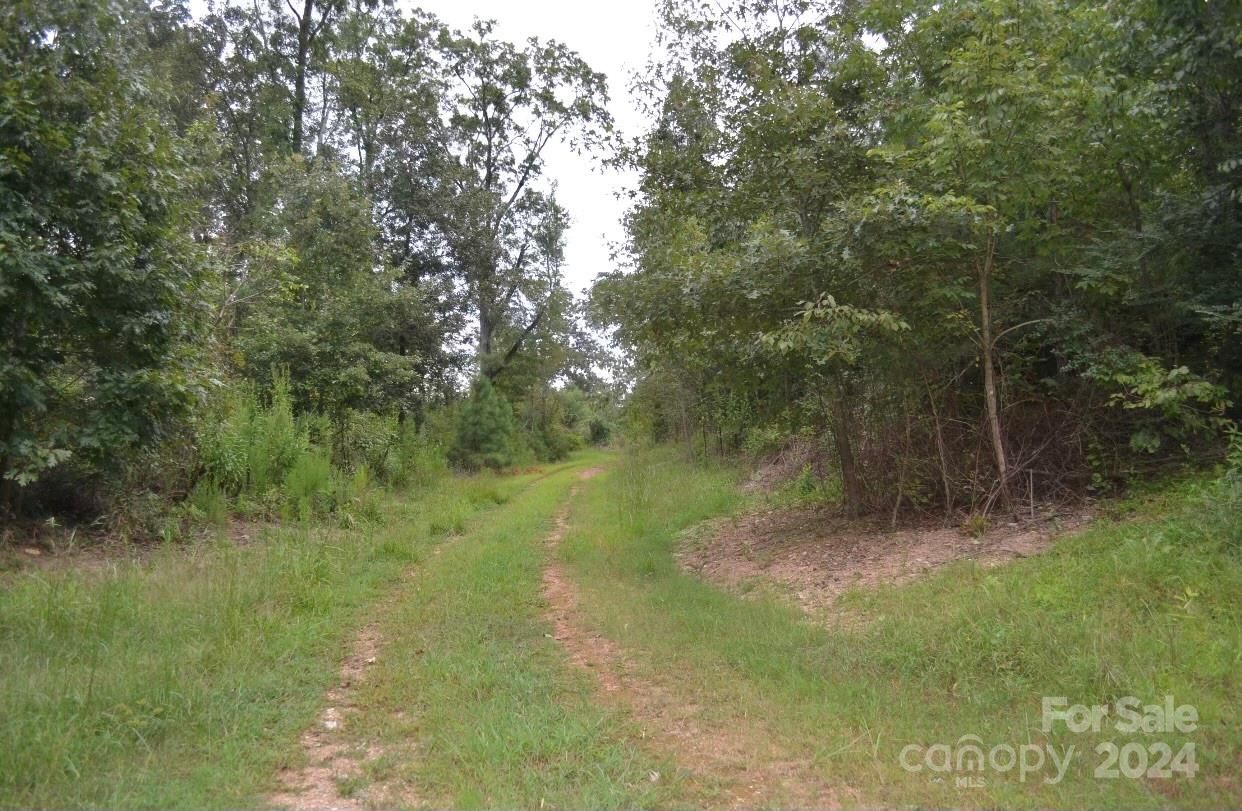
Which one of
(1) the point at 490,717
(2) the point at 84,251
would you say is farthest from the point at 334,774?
(2) the point at 84,251

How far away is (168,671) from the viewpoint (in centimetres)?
511

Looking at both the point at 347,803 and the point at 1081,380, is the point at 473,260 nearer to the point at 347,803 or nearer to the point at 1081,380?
the point at 1081,380

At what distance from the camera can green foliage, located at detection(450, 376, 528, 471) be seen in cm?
2820

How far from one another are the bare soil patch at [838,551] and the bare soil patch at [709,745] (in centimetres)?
252

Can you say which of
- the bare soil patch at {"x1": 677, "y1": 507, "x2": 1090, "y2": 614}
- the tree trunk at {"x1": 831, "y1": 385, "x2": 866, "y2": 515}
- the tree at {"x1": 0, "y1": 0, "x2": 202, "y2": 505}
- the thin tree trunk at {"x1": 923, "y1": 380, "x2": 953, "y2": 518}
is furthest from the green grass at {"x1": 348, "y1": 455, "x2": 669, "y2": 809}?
the thin tree trunk at {"x1": 923, "y1": 380, "x2": 953, "y2": 518}

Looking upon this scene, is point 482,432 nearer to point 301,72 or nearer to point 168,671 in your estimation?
point 301,72

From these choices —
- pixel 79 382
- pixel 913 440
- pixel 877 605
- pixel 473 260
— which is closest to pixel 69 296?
pixel 79 382

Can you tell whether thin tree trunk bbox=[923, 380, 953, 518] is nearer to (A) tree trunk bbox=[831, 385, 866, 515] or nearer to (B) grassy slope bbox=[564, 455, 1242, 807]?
(A) tree trunk bbox=[831, 385, 866, 515]

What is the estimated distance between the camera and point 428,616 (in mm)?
7438

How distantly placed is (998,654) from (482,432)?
24.7 m

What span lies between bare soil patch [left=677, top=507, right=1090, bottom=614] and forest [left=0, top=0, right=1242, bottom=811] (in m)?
0.10

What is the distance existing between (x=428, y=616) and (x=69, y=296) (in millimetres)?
4683

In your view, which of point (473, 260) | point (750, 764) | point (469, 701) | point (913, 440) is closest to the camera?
point (750, 764)

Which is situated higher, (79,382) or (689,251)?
(689,251)
